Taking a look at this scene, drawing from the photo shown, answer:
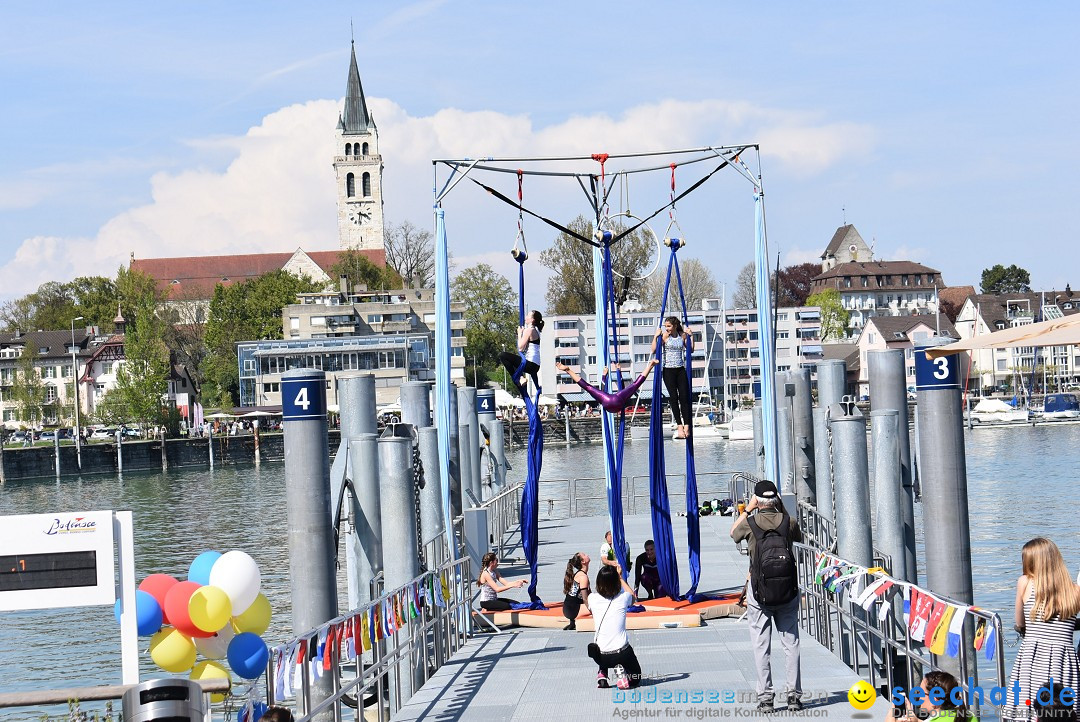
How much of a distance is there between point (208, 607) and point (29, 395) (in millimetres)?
114410

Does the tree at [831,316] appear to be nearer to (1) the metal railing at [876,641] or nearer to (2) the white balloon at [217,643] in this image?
(1) the metal railing at [876,641]

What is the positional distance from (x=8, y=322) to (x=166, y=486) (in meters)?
86.9

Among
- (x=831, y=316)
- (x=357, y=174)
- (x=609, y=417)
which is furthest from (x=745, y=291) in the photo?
(x=609, y=417)

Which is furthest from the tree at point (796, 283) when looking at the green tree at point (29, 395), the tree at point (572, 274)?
the green tree at point (29, 395)

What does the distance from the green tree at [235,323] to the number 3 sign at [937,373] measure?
119758mm

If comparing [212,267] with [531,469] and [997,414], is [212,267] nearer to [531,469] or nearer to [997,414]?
[997,414]

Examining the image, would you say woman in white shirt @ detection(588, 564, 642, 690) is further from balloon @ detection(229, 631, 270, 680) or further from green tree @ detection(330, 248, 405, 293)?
green tree @ detection(330, 248, 405, 293)

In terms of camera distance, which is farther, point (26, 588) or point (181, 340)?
point (181, 340)

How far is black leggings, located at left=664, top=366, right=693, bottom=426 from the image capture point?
56.4 feet

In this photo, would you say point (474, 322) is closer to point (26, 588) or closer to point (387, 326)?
point (387, 326)

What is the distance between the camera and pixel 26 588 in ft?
37.8

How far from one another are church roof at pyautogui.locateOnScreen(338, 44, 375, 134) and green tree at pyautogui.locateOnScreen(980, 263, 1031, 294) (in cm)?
9112

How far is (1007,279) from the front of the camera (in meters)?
189

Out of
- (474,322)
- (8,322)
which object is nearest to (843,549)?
(474,322)
